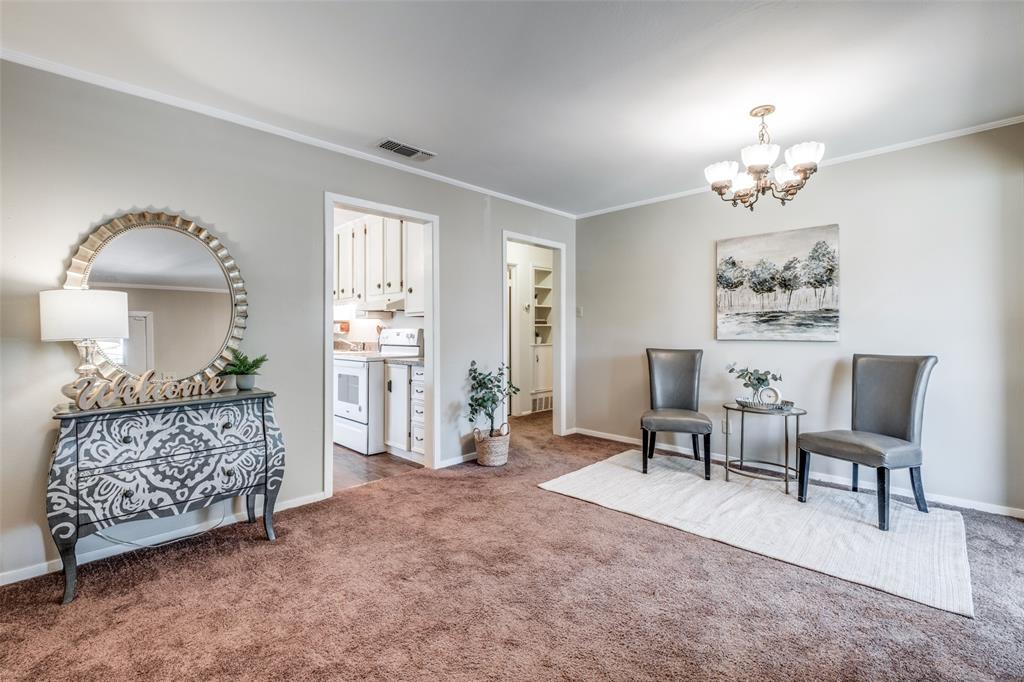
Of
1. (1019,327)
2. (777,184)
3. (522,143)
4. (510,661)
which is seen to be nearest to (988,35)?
(777,184)

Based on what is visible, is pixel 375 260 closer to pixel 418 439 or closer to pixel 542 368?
pixel 418 439

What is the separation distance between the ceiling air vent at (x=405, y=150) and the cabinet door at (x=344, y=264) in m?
2.52

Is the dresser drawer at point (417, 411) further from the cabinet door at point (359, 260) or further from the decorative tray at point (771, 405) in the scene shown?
the decorative tray at point (771, 405)

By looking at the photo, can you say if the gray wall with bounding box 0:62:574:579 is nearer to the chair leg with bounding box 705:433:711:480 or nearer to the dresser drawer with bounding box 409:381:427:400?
the dresser drawer with bounding box 409:381:427:400

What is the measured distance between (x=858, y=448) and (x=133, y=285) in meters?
4.20

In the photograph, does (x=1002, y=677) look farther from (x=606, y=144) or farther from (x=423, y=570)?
(x=606, y=144)

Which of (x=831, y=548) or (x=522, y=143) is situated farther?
(x=522, y=143)

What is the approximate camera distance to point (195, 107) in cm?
273

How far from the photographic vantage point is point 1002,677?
1.63m

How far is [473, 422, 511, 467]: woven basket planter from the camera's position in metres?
4.12

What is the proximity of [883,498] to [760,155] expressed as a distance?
208 cm

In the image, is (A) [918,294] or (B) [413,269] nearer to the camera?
(A) [918,294]

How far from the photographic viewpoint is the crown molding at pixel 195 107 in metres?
2.27

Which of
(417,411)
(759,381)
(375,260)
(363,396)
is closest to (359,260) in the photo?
(375,260)
